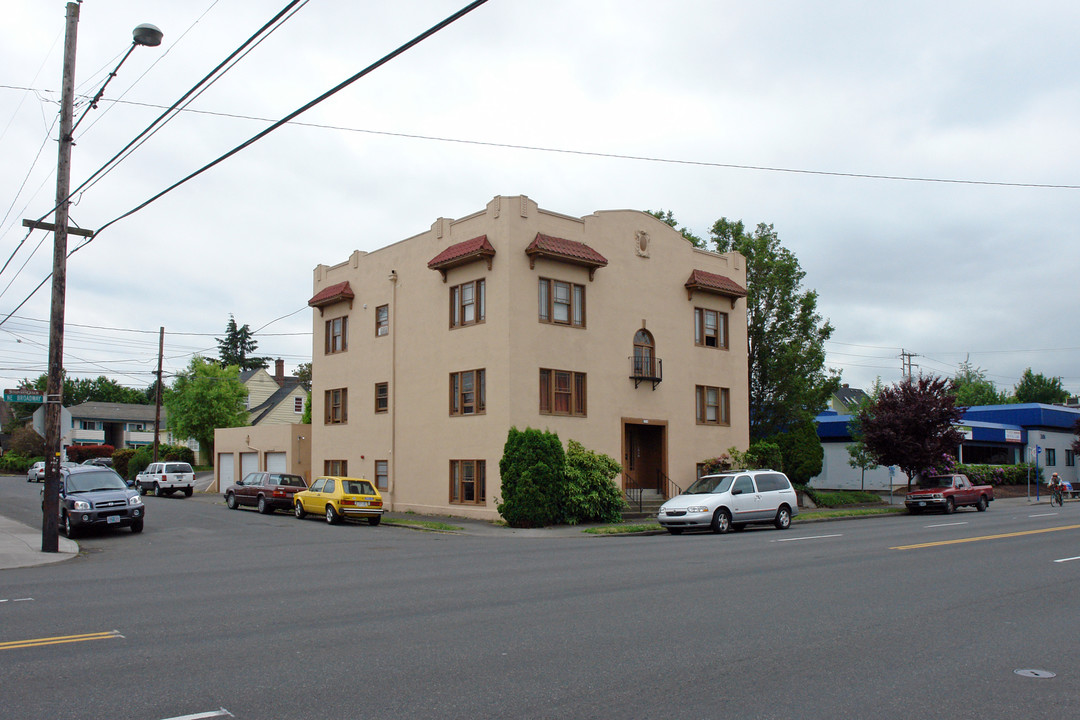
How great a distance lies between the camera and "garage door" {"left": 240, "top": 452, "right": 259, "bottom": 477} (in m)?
41.8

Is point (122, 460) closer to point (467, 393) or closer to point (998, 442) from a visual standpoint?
point (467, 393)

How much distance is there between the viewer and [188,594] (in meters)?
11.6

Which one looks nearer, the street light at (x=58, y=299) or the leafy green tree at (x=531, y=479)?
the street light at (x=58, y=299)

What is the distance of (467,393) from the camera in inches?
1121

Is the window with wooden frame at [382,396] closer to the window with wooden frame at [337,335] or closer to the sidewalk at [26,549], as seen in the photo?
the window with wooden frame at [337,335]

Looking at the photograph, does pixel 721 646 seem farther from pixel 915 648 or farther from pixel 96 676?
pixel 96 676

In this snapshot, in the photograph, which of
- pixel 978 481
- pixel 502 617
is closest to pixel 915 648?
pixel 502 617

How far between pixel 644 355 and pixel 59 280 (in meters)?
18.5

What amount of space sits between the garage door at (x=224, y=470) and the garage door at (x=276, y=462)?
16.7ft

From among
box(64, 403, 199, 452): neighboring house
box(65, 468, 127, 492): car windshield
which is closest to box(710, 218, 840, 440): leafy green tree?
box(65, 468, 127, 492): car windshield

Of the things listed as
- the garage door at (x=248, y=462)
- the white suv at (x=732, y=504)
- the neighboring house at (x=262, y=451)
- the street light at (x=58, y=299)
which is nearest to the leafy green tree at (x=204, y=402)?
the neighboring house at (x=262, y=451)

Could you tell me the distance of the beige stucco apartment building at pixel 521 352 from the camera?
27.4 meters

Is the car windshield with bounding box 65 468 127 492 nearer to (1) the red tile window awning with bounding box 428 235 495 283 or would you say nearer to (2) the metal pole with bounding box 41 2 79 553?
(2) the metal pole with bounding box 41 2 79 553

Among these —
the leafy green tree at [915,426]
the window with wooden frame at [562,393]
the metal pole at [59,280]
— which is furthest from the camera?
the leafy green tree at [915,426]
